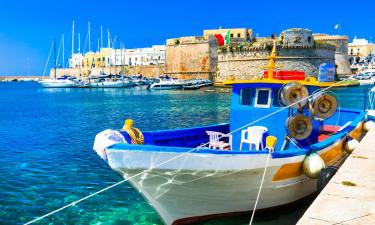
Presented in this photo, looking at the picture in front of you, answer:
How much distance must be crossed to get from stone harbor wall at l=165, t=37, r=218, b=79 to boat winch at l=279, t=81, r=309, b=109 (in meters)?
48.4

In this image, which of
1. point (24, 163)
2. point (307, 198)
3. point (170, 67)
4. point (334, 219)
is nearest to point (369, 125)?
point (307, 198)

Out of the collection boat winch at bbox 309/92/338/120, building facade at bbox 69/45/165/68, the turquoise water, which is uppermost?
building facade at bbox 69/45/165/68

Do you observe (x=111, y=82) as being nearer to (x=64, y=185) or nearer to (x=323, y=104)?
(x=64, y=185)

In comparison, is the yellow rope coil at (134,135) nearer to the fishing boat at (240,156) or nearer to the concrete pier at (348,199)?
the fishing boat at (240,156)

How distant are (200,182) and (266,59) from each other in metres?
40.6

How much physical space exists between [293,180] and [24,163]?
756 cm

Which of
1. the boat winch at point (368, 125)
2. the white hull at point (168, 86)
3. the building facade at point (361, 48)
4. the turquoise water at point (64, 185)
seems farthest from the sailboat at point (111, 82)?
the boat winch at point (368, 125)

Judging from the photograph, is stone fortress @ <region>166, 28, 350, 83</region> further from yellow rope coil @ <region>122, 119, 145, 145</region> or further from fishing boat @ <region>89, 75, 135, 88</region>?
yellow rope coil @ <region>122, 119, 145, 145</region>

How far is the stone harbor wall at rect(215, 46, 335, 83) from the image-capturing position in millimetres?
44219

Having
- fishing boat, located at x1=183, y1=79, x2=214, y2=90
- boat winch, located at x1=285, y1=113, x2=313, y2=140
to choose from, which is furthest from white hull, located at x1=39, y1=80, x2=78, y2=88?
boat winch, located at x1=285, y1=113, x2=313, y2=140

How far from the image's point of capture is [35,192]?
8.34 meters

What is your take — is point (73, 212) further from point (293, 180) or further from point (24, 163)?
point (24, 163)

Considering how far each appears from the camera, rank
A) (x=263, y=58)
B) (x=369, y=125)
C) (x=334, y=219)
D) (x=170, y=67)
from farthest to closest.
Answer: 1. (x=170, y=67)
2. (x=263, y=58)
3. (x=369, y=125)
4. (x=334, y=219)

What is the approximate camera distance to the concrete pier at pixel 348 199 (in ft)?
12.5
